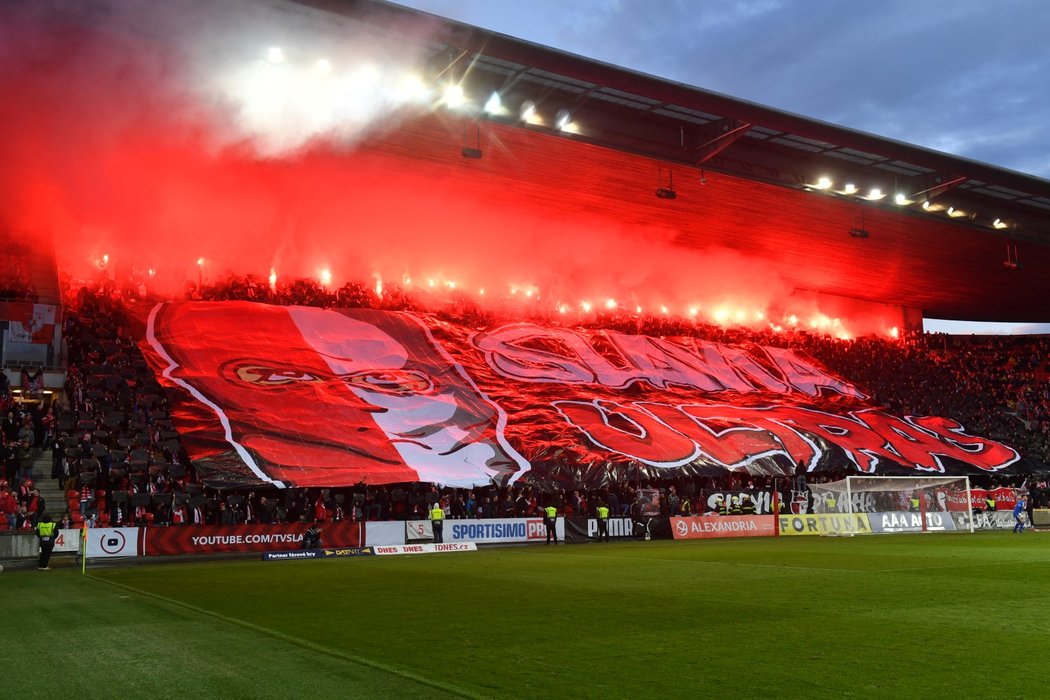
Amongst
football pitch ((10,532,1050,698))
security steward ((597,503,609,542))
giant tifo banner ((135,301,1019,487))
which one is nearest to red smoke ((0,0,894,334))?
giant tifo banner ((135,301,1019,487))

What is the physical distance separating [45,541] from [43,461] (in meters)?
8.11

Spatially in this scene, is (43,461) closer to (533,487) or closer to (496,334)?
(533,487)

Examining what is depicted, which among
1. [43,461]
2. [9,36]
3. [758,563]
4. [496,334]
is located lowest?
[758,563]

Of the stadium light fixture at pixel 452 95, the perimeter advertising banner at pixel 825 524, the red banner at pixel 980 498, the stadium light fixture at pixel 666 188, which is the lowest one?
the perimeter advertising banner at pixel 825 524

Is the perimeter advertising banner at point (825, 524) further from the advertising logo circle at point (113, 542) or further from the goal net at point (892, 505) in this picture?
the advertising logo circle at point (113, 542)

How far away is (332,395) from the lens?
30.4 meters

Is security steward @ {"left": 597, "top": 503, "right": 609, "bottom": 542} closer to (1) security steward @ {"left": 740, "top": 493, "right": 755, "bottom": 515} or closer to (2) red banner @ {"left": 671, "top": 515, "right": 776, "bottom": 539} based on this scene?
(2) red banner @ {"left": 671, "top": 515, "right": 776, "bottom": 539}

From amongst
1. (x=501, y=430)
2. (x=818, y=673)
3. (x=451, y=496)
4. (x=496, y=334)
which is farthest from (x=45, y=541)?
(x=496, y=334)

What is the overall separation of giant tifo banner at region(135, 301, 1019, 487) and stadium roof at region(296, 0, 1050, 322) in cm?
686

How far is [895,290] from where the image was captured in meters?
52.6

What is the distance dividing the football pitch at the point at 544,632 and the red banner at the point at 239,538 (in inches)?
241

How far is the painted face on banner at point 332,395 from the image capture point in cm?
2716

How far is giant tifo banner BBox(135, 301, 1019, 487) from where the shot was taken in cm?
2761

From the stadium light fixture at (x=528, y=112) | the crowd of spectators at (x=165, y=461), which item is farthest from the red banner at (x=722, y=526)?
the stadium light fixture at (x=528, y=112)
